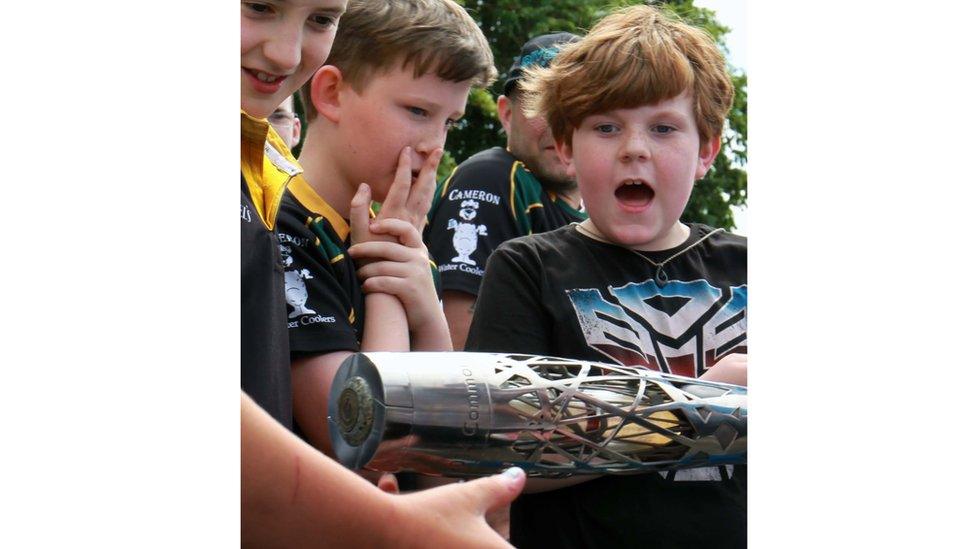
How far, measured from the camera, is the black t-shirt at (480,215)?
1.34m

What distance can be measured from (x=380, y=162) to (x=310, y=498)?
597 millimetres

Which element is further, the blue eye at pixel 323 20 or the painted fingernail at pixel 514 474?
the blue eye at pixel 323 20

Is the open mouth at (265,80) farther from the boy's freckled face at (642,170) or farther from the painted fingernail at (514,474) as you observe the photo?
the painted fingernail at (514,474)

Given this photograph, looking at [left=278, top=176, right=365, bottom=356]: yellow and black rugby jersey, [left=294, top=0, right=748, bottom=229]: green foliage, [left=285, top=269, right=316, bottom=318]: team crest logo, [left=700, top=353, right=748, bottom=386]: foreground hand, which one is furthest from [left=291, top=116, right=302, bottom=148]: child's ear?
[left=700, top=353, right=748, bottom=386]: foreground hand

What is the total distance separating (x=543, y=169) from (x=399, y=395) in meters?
0.60

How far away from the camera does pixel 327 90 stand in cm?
129

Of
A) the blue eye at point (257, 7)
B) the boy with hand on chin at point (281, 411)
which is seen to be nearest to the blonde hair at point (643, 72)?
the boy with hand on chin at point (281, 411)

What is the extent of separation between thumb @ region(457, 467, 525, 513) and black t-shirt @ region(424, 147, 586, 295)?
0.56 meters

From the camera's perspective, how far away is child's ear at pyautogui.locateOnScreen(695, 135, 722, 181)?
1.19 m

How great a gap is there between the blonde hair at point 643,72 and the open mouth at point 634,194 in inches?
2.8

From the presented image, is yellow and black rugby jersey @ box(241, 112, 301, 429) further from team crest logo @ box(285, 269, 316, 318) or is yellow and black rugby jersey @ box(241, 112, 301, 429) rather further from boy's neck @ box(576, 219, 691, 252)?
boy's neck @ box(576, 219, 691, 252)

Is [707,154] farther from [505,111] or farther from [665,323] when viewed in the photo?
[505,111]
